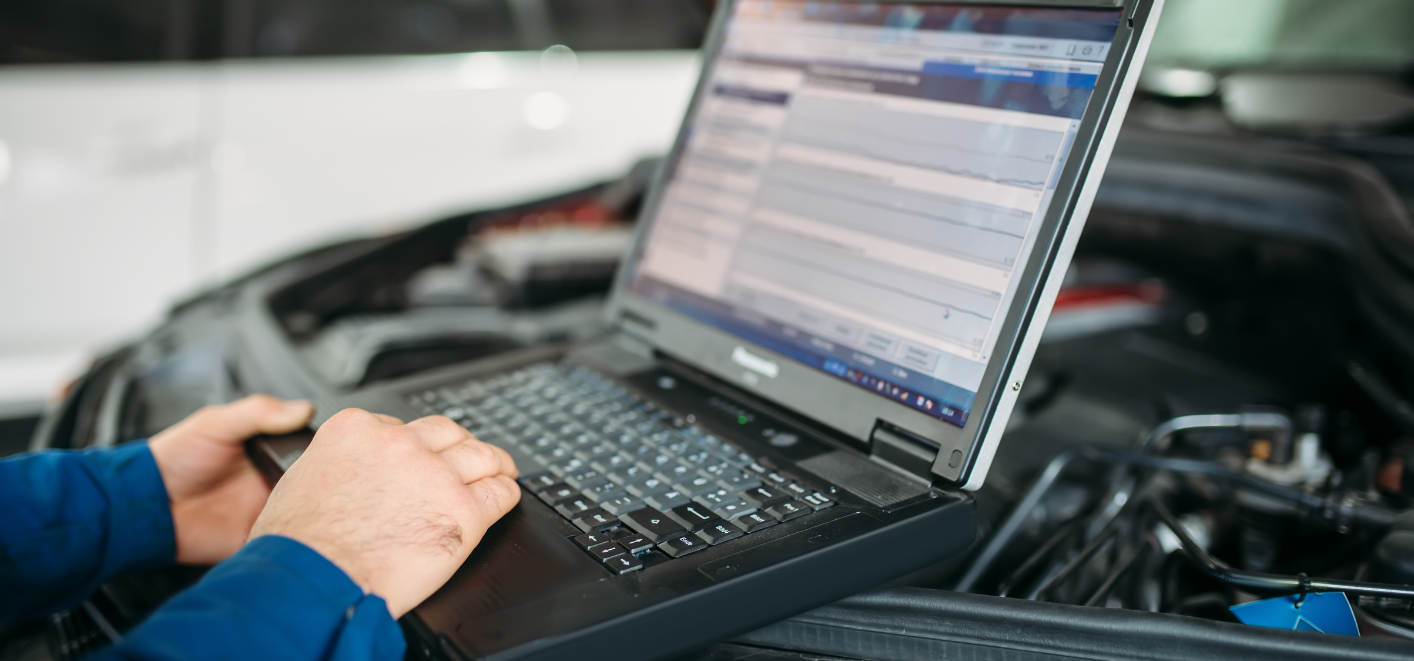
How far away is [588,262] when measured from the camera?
1.29 metres

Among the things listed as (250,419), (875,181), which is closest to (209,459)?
(250,419)

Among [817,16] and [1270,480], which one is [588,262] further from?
[1270,480]

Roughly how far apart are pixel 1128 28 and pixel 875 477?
0.35m

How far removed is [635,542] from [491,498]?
106mm

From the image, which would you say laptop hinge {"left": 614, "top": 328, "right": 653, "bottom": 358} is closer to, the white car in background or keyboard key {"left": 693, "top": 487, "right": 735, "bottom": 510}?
keyboard key {"left": 693, "top": 487, "right": 735, "bottom": 510}

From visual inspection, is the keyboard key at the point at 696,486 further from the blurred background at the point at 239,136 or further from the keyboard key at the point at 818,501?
the blurred background at the point at 239,136

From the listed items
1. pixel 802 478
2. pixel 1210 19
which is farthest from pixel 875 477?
pixel 1210 19

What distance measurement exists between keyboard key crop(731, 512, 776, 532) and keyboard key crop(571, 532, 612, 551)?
0.27 ft

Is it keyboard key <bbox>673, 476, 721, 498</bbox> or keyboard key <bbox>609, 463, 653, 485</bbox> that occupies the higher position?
keyboard key <bbox>673, 476, 721, 498</bbox>

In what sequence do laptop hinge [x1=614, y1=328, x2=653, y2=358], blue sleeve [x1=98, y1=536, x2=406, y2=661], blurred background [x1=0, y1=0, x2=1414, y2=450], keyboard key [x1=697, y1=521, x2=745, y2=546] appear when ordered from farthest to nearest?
blurred background [x1=0, y1=0, x2=1414, y2=450]
laptop hinge [x1=614, y1=328, x2=653, y2=358]
keyboard key [x1=697, y1=521, x2=745, y2=546]
blue sleeve [x1=98, y1=536, x2=406, y2=661]

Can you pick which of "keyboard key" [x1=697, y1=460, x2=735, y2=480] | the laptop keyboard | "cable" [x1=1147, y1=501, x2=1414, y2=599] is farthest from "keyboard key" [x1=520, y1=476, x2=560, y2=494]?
"cable" [x1=1147, y1=501, x2=1414, y2=599]

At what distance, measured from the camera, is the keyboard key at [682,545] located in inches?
22.2

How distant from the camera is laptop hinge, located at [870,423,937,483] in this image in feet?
2.18

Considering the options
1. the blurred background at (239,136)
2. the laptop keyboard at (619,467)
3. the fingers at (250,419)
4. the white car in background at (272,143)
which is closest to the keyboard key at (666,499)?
the laptop keyboard at (619,467)
